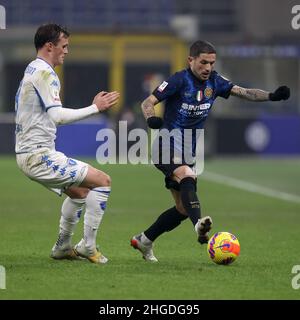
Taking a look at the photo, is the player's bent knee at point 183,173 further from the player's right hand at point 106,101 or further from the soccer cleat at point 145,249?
→ the player's right hand at point 106,101

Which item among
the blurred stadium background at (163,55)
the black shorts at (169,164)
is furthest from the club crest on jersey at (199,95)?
the blurred stadium background at (163,55)

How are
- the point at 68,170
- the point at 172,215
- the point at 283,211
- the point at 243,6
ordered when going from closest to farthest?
the point at 68,170, the point at 172,215, the point at 283,211, the point at 243,6

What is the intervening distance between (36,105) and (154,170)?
16.7 meters

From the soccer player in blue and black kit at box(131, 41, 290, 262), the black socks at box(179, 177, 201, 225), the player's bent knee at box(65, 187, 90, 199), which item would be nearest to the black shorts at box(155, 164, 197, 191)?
the soccer player in blue and black kit at box(131, 41, 290, 262)

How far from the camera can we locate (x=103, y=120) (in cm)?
3241

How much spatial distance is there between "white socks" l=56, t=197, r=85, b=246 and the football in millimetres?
1305

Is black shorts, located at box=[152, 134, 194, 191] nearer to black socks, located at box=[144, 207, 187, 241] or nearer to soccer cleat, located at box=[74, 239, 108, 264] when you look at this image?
black socks, located at box=[144, 207, 187, 241]

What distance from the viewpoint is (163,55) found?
128 feet

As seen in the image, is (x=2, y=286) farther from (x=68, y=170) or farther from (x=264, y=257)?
(x=264, y=257)

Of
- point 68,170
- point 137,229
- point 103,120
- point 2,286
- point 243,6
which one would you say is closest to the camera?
point 2,286

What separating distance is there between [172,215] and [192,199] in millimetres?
519

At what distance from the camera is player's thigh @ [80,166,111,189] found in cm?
978

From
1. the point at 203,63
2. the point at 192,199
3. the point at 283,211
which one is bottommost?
the point at 283,211
